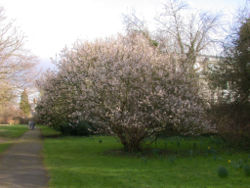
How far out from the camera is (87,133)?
2930 cm

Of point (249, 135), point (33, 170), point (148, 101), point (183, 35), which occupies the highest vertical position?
point (183, 35)

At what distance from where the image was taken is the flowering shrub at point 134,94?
1252 centimetres

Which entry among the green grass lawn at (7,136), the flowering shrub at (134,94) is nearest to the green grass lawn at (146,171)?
the flowering shrub at (134,94)

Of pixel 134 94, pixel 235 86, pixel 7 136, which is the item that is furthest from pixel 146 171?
pixel 7 136

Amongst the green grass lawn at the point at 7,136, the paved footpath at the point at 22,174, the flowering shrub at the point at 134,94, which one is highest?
the flowering shrub at the point at 134,94

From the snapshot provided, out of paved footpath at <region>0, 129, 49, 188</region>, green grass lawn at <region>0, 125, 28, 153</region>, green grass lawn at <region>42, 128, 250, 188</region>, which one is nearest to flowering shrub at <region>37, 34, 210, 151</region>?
green grass lawn at <region>42, 128, 250, 188</region>

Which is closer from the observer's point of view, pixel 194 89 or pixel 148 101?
pixel 148 101

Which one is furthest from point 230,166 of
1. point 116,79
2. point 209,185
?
point 116,79

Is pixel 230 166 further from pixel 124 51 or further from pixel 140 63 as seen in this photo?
pixel 124 51

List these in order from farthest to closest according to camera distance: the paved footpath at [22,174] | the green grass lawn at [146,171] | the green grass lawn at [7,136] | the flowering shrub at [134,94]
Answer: the green grass lawn at [7,136] → the flowering shrub at [134,94] → the paved footpath at [22,174] → the green grass lawn at [146,171]

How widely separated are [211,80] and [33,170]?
31.7ft

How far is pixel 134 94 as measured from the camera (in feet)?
41.7

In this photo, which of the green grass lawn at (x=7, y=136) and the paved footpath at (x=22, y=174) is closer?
the paved footpath at (x=22, y=174)

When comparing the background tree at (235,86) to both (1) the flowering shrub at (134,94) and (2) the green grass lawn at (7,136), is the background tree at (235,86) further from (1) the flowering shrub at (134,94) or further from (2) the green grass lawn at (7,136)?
(2) the green grass lawn at (7,136)
